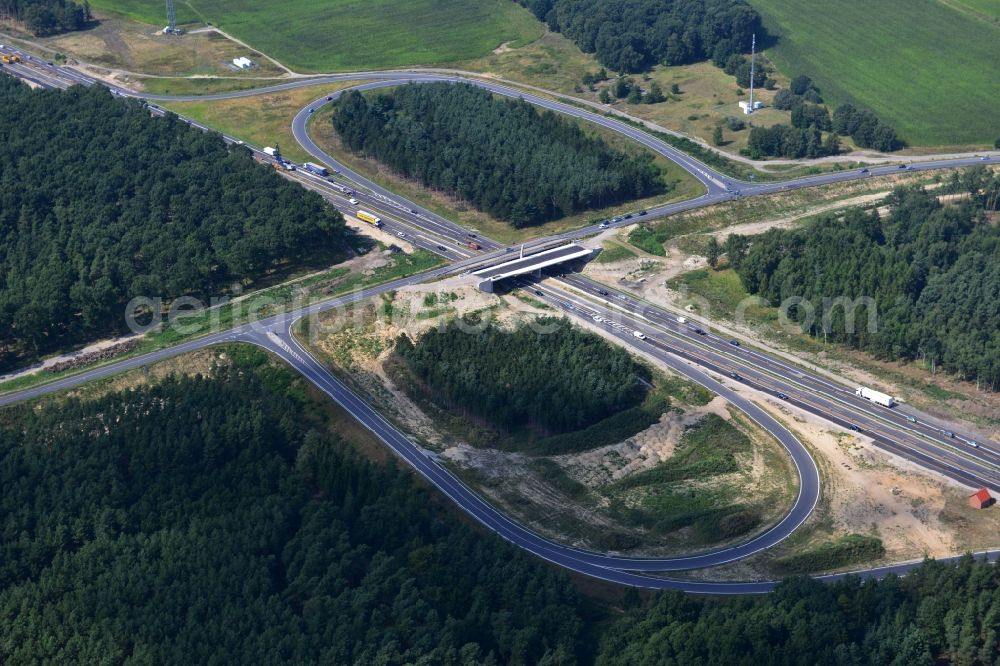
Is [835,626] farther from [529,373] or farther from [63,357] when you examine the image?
[63,357]

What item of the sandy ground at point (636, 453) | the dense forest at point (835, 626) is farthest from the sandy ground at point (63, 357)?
the dense forest at point (835, 626)

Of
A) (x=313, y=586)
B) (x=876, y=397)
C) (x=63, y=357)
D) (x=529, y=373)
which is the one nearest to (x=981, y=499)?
(x=876, y=397)

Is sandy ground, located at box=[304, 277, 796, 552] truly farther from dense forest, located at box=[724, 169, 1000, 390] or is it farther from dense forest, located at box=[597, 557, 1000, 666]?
dense forest, located at box=[724, 169, 1000, 390]

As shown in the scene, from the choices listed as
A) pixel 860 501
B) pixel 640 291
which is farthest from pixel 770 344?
pixel 860 501

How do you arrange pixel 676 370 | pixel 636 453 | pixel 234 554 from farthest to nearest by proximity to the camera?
pixel 676 370
pixel 636 453
pixel 234 554

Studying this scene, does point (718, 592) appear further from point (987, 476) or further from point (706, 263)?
point (706, 263)
